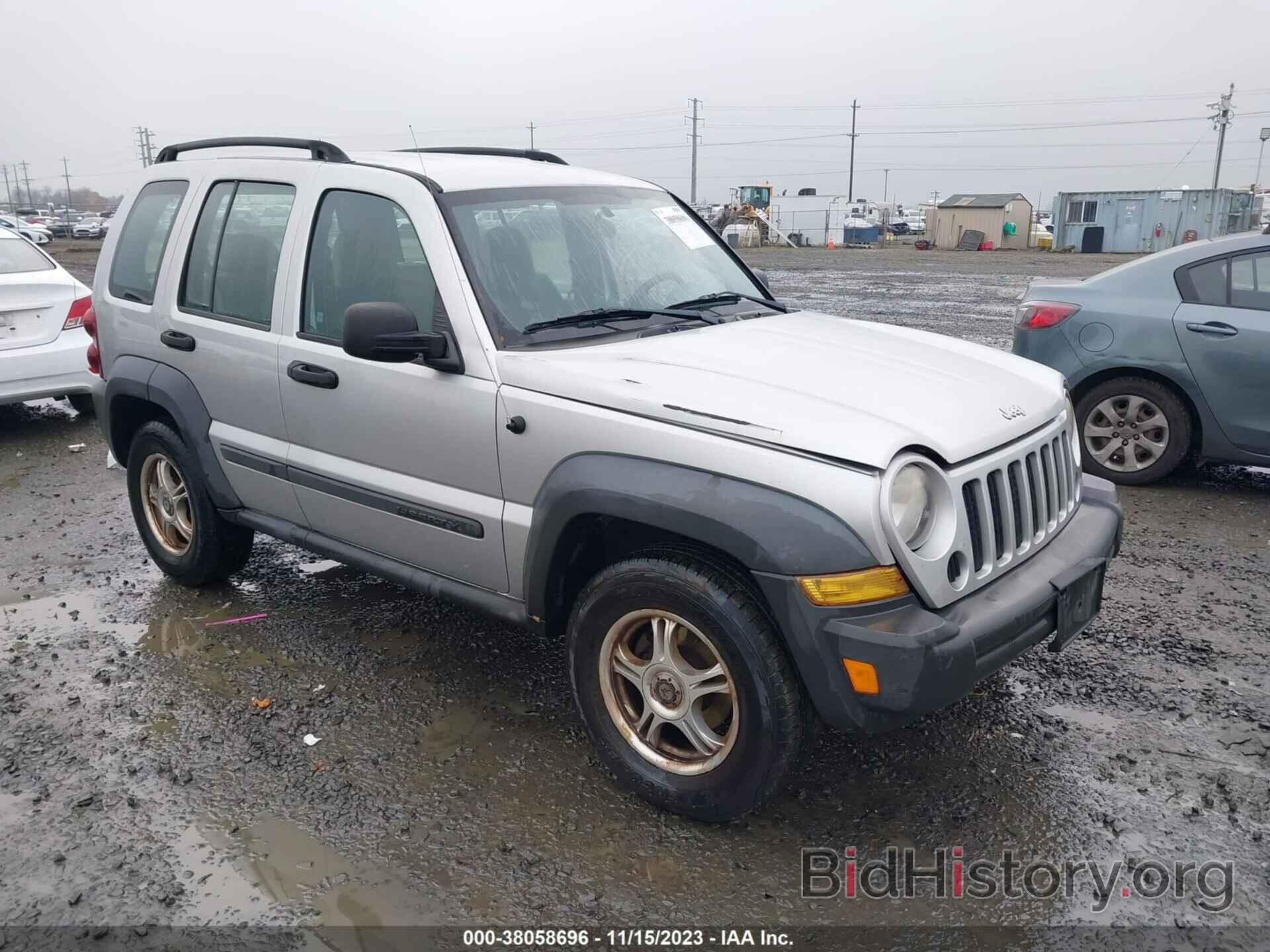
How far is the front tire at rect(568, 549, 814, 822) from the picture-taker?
2895 millimetres

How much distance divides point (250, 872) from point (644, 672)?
1.30 metres

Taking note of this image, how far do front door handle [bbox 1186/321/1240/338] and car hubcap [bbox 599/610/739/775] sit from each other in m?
4.55

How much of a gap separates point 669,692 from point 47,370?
22.8ft

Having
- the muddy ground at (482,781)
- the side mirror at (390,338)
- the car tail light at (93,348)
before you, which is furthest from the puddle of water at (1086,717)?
the car tail light at (93,348)

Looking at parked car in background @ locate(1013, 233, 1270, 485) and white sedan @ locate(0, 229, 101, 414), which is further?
white sedan @ locate(0, 229, 101, 414)

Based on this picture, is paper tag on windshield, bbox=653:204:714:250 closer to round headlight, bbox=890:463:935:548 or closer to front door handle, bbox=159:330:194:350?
round headlight, bbox=890:463:935:548

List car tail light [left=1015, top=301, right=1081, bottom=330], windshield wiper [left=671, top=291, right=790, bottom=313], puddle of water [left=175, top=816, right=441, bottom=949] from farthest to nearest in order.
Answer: car tail light [left=1015, top=301, right=1081, bottom=330] → windshield wiper [left=671, top=291, right=790, bottom=313] → puddle of water [left=175, top=816, right=441, bottom=949]

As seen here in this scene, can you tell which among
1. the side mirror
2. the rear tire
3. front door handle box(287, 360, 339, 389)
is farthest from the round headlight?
the rear tire

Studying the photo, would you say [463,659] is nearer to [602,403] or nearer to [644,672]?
[644,672]

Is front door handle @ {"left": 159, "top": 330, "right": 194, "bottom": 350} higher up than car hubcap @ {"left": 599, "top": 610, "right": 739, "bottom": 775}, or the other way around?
front door handle @ {"left": 159, "top": 330, "right": 194, "bottom": 350}

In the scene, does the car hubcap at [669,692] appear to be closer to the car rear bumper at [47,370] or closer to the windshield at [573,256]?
the windshield at [573,256]

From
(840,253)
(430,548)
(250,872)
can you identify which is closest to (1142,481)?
(430,548)

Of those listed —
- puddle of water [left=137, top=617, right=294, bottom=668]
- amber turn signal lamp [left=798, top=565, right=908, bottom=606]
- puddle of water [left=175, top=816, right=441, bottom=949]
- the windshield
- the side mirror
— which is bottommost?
puddle of water [left=175, top=816, right=441, bottom=949]

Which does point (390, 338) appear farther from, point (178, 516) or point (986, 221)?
point (986, 221)
